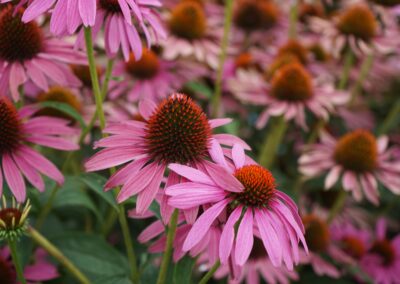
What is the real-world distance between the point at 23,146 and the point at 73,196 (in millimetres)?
218

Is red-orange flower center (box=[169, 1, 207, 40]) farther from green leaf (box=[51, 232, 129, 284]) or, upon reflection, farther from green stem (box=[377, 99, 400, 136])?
green leaf (box=[51, 232, 129, 284])

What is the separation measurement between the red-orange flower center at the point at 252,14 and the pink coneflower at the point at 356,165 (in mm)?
755

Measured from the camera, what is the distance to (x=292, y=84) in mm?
1817

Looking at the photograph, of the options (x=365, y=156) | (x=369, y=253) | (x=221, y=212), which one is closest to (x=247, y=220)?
(x=221, y=212)

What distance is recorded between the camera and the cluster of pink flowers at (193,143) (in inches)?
36.9

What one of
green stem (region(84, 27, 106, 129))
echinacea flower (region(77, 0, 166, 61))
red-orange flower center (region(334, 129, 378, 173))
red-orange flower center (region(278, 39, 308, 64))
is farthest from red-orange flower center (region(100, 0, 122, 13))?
red-orange flower center (region(278, 39, 308, 64))

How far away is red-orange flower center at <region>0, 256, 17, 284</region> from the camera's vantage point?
3.61ft

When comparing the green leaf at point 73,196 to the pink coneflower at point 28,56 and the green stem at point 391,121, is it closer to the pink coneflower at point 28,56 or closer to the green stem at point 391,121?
the pink coneflower at point 28,56

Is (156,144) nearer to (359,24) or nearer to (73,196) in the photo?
(73,196)

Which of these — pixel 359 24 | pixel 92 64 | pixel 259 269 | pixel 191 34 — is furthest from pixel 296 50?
pixel 92 64

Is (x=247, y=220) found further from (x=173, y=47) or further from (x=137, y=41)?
(x=173, y=47)

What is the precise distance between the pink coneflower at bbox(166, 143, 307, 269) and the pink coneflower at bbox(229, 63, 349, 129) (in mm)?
811

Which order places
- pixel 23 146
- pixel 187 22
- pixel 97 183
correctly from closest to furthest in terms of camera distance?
pixel 97 183 < pixel 23 146 < pixel 187 22

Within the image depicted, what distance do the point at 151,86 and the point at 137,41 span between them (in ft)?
2.41
